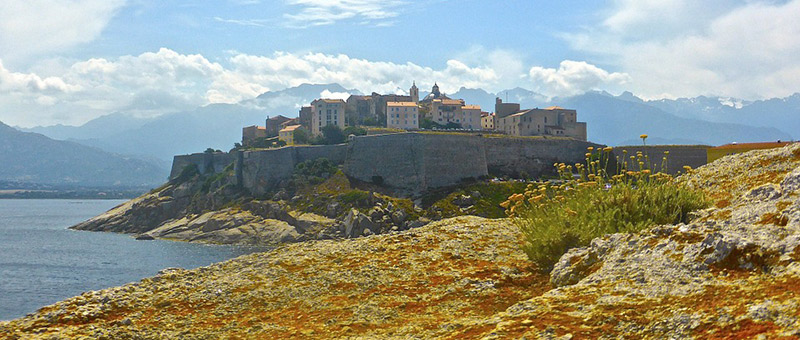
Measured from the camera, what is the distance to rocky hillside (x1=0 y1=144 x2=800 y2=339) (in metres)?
7.41

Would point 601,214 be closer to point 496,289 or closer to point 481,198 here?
point 496,289

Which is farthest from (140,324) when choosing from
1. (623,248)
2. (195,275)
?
(623,248)

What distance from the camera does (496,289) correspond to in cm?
1161

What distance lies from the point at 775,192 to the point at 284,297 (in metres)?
9.10

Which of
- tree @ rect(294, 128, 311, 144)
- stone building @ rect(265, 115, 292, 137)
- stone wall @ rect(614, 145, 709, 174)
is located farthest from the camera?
stone building @ rect(265, 115, 292, 137)

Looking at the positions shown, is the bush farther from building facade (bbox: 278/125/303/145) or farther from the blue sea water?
building facade (bbox: 278/125/303/145)

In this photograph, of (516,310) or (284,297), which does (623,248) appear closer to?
(516,310)

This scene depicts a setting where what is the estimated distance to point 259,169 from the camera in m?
110

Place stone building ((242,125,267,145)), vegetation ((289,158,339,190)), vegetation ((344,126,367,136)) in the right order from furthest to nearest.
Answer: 1. stone building ((242,125,267,145))
2. vegetation ((344,126,367,136))
3. vegetation ((289,158,339,190))

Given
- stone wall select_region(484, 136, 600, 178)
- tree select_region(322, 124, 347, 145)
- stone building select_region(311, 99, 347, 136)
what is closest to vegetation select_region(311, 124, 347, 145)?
tree select_region(322, 124, 347, 145)

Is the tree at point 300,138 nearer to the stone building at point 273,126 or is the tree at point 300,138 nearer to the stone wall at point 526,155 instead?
the stone building at point 273,126

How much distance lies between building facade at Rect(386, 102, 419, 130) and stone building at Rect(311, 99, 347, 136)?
10.2 m

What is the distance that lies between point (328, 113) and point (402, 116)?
16185mm

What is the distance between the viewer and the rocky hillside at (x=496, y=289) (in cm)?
741
